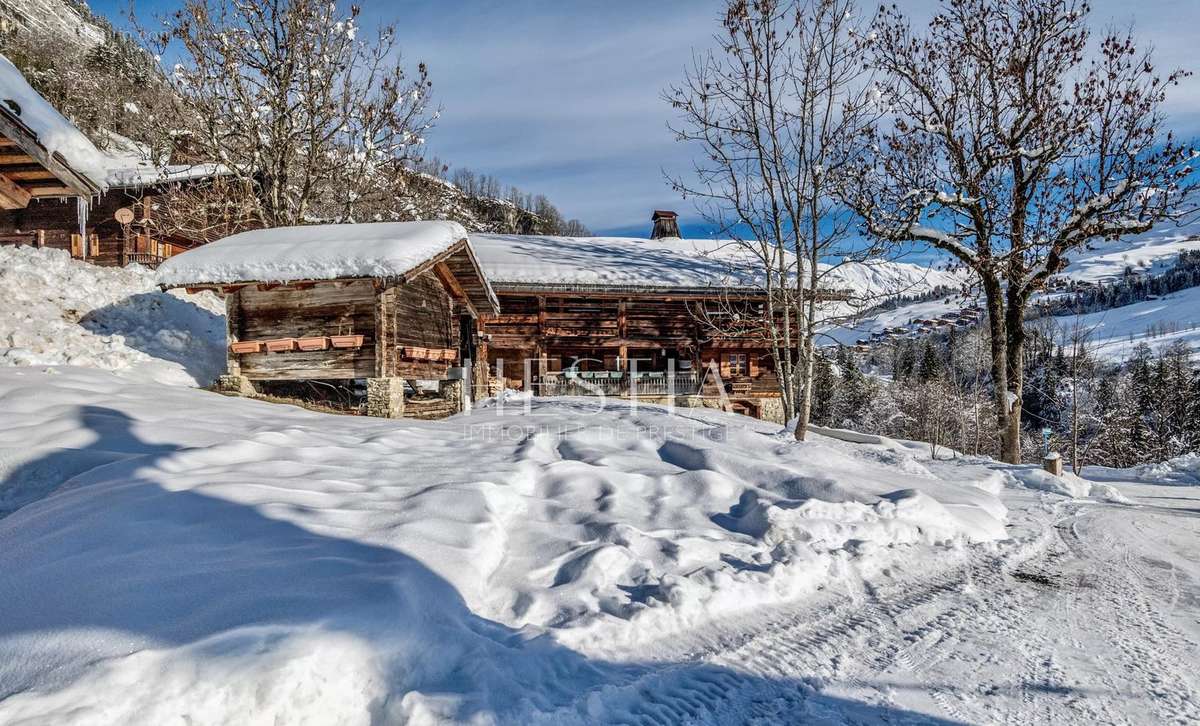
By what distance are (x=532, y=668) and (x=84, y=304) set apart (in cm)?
1359

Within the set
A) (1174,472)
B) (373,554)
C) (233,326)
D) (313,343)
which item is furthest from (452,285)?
(1174,472)

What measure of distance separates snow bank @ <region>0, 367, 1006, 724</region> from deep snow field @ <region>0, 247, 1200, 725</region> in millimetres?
16

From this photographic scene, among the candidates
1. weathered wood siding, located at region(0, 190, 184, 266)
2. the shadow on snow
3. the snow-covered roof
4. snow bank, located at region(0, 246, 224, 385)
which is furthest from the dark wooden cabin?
weathered wood siding, located at region(0, 190, 184, 266)

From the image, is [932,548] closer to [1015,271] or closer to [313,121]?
[1015,271]

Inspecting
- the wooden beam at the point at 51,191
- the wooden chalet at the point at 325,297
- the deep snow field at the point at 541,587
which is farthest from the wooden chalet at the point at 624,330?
the deep snow field at the point at 541,587

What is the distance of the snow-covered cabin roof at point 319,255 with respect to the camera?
9.16 metres

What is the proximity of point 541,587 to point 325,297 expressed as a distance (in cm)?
834

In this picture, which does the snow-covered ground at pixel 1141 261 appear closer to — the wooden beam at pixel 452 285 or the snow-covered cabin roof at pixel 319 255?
the wooden beam at pixel 452 285

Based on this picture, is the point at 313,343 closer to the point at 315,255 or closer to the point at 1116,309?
the point at 315,255

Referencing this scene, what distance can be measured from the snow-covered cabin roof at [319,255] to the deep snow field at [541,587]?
3301 millimetres

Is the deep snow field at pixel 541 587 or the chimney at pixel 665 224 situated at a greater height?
the chimney at pixel 665 224

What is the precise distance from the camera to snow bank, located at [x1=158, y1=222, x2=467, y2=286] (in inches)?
360

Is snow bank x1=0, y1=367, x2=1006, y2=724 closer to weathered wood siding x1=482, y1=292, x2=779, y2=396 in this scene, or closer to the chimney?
weathered wood siding x1=482, y1=292, x2=779, y2=396

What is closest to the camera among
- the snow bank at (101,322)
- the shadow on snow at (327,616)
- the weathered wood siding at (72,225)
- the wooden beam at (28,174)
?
the shadow on snow at (327,616)
